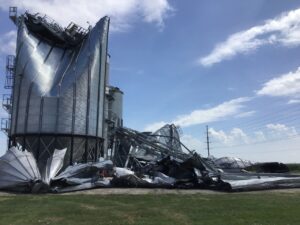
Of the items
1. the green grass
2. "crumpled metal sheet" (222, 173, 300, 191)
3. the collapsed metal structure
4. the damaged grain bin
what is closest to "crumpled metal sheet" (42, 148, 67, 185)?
the collapsed metal structure

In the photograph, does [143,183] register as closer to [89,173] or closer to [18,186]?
[89,173]

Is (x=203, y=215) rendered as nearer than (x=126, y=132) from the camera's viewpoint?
Yes

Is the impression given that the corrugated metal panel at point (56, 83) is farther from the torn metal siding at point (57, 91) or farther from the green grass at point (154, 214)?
the green grass at point (154, 214)

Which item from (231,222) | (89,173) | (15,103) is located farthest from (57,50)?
(231,222)

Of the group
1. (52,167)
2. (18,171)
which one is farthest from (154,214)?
(52,167)

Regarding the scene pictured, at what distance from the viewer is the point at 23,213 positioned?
17.6 m

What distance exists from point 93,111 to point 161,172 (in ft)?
60.3

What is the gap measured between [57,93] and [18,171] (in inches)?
736

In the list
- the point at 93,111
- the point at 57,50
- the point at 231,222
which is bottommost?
the point at 231,222

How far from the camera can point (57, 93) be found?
1957 inches

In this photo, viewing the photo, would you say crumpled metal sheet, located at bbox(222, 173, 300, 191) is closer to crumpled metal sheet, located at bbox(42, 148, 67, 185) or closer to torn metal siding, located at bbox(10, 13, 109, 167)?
crumpled metal sheet, located at bbox(42, 148, 67, 185)

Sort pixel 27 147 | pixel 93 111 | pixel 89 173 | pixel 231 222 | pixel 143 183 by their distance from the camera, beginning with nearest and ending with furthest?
pixel 231 222 → pixel 143 183 → pixel 89 173 → pixel 27 147 → pixel 93 111

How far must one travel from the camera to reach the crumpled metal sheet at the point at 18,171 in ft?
104

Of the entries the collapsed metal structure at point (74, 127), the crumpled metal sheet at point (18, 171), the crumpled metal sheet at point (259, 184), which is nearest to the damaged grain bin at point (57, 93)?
the collapsed metal structure at point (74, 127)
